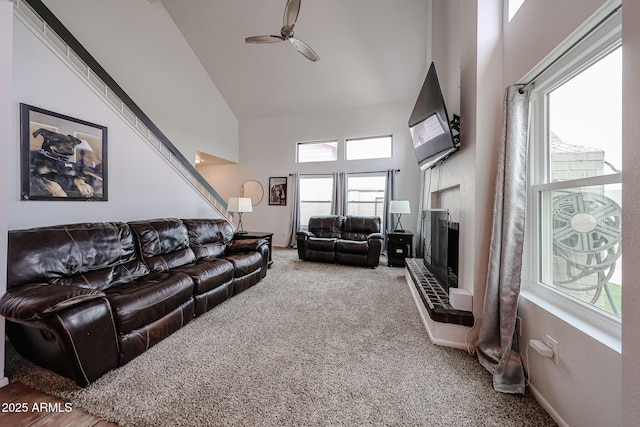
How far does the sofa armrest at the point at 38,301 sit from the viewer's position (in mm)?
1277

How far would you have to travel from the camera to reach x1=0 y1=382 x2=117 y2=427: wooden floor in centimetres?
120

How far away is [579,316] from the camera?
1.23 metres

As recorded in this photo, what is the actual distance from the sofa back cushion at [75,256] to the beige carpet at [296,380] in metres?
0.60

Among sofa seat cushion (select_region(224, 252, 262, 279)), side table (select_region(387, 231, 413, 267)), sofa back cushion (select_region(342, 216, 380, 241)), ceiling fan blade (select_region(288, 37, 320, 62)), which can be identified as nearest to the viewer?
sofa seat cushion (select_region(224, 252, 262, 279))

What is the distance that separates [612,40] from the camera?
1.08m

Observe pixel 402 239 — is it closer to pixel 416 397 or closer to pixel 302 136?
pixel 416 397

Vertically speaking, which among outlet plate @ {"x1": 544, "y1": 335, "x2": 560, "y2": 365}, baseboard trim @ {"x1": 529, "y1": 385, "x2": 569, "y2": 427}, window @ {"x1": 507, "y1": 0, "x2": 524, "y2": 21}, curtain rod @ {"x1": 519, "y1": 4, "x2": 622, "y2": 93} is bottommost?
baseboard trim @ {"x1": 529, "y1": 385, "x2": 569, "y2": 427}

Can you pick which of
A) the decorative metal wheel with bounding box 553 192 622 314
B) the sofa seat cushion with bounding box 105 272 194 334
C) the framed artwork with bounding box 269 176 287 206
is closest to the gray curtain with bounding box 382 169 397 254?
the framed artwork with bounding box 269 176 287 206

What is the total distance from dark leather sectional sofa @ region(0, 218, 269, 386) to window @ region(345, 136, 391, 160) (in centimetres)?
392

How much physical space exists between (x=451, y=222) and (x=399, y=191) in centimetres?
313

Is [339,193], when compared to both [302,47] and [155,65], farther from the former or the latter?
[155,65]

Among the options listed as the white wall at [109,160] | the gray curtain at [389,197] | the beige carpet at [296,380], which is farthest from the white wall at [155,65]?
Answer: the gray curtain at [389,197]

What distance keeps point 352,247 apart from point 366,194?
1.85m

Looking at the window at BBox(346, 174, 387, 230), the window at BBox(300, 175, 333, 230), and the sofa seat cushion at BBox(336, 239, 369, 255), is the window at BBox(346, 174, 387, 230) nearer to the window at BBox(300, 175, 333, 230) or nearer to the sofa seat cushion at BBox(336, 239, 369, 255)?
the window at BBox(300, 175, 333, 230)
